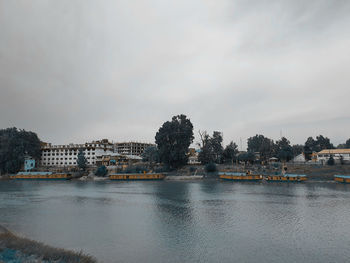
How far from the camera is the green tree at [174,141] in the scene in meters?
99.9

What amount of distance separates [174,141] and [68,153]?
81.4 metres

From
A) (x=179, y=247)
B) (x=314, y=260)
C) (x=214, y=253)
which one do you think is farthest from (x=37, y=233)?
(x=314, y=260)

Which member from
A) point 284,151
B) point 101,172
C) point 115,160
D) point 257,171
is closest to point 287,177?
point 257,171

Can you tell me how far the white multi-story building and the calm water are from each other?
10604cm

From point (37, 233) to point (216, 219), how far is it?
20855 mm

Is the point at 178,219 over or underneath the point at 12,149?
underneath

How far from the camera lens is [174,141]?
332 ft

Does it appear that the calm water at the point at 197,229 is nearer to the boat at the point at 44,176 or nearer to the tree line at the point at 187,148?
the tree line at the point at 187,148

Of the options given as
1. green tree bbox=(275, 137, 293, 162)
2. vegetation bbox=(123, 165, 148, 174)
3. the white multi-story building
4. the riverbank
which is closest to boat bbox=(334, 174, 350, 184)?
green tree bbox=(275, 137, 293, 162)

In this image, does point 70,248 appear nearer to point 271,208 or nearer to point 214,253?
point 214,253

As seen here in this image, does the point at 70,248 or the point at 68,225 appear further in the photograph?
the point at 68,225

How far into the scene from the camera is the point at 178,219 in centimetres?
3359

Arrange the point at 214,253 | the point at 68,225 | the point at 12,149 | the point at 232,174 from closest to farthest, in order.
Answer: the point at 214,253
the point at 68,225
the point at 232,174
the point at 12,149

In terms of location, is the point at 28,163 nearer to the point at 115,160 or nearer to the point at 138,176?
the point at 115,160
